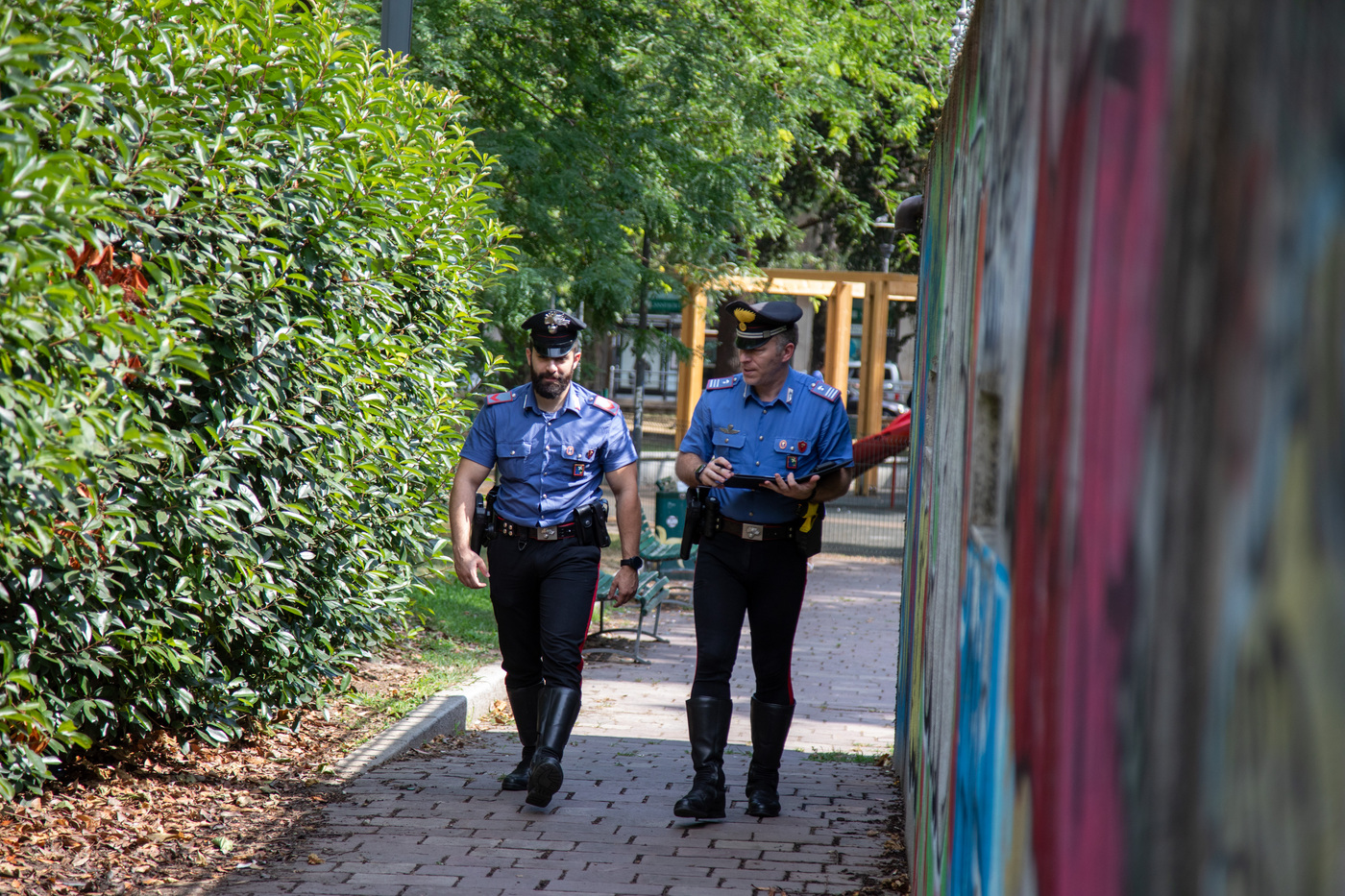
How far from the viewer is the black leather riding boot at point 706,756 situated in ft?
16.1

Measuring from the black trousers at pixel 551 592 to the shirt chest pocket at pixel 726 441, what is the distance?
679mm

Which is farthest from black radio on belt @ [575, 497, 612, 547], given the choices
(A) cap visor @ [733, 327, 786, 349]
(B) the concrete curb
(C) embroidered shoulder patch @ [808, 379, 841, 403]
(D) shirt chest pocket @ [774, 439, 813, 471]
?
(B) the concrete curb

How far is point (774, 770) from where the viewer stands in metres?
5.19

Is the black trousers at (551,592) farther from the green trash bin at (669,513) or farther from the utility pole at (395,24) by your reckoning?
the green trash bin at (669,513)

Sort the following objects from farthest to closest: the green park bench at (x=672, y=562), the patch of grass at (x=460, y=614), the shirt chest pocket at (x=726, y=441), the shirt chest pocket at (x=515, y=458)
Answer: the green park bench at (x=672, y=562) < the patch of grass at (x=460, y=614) < the shirt chest pocket at (x=515, y=458) < the shirt chest pocket at (x=726, y=441)

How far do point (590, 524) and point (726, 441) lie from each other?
2.20 ft

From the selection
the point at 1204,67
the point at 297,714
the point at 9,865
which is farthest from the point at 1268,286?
the point at 297,714

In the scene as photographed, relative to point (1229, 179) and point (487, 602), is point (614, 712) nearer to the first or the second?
point (487, 602)

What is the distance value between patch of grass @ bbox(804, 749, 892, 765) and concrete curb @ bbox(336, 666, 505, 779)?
1.86 m

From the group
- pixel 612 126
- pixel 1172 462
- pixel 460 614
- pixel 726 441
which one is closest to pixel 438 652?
pixel 460 614

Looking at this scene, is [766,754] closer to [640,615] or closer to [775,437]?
[775,437]

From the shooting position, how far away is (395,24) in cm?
680

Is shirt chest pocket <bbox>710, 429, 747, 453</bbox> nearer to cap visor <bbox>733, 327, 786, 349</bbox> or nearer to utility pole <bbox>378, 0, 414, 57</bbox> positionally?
cap visor <bbox>733, 327, 786, 349</bbox>

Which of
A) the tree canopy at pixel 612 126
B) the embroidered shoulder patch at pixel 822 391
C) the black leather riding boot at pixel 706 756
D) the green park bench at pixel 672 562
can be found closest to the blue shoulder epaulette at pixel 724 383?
the embroidered shoulder patch at pixel 822 391
